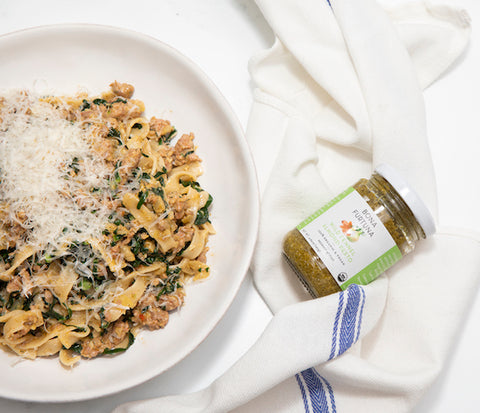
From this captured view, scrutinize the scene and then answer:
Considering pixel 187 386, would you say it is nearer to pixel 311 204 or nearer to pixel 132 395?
pixel 132 395

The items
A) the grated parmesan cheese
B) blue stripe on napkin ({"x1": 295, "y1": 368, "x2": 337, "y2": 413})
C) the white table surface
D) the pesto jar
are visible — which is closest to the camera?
the grated parmesan cheese

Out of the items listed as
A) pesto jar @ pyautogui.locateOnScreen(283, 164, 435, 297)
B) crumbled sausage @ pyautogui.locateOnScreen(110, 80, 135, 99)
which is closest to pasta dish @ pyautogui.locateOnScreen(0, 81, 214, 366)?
crumbled sausage @ pyautogui.locateOnScreen(110, 80, 135, 99)

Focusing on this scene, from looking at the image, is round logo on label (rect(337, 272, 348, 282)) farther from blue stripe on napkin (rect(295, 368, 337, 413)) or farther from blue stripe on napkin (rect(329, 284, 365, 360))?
blue stripe on napkin (rect(295, 368, 337, 413))

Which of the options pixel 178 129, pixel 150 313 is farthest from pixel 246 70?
pixel 150 313

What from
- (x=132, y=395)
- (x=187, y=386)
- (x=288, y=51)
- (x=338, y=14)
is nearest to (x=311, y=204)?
(x=288, y=51)

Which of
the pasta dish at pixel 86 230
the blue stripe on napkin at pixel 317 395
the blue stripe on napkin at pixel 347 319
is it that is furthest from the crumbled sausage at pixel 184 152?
the blue stripe on napkin at pixel 317 395

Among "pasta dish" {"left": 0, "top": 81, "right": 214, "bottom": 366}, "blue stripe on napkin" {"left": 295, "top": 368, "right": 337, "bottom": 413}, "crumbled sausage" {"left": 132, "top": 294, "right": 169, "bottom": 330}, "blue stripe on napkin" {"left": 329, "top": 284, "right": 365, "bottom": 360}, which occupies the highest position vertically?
"pasta dish" {"left": 0, "top": 81, "right": 214, "bottom": 366}
